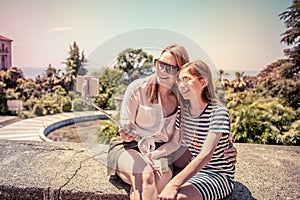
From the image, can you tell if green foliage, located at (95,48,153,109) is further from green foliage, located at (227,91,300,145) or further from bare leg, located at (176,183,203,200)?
green foliage, located at (227,91,300,145)

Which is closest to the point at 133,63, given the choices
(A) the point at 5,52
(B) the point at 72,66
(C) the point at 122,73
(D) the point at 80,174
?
(C) the point at 122,73

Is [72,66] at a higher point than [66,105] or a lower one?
higher

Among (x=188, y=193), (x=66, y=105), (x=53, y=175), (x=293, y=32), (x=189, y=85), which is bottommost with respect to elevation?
(x=66, y=105)

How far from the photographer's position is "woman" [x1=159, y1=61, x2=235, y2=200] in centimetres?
101

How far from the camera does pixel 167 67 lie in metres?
0.98

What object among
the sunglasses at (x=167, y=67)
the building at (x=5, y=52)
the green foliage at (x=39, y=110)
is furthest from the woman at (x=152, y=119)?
the green foliage at (x=39, y=110)

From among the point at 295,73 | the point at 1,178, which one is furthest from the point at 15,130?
the point at 1,178

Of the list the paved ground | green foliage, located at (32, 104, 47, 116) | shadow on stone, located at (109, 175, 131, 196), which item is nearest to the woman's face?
the paved ground

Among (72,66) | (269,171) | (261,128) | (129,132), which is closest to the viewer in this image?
(129,132)

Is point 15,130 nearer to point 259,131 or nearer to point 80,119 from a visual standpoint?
point 259,131

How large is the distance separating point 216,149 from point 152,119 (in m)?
0.30

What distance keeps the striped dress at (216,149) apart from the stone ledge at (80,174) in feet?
0.52

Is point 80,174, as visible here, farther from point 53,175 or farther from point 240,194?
point 240,194

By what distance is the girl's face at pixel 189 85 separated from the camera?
99 centimetres
